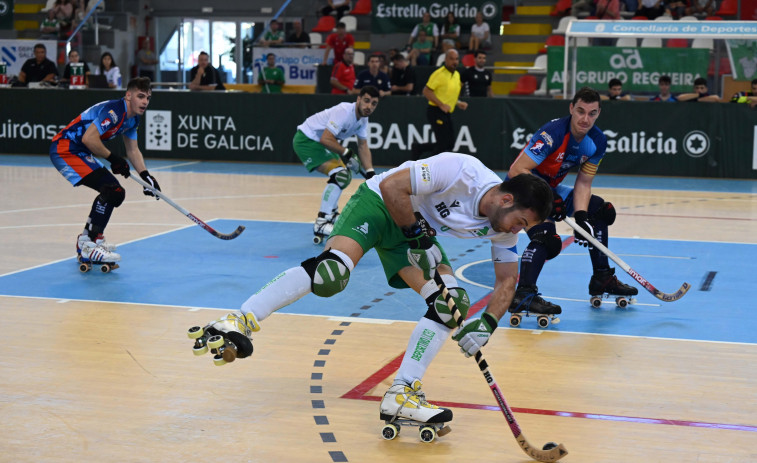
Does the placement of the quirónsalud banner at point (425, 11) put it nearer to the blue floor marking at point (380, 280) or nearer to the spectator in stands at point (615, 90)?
the spectator in stands at point (615, 90)

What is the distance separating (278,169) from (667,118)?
24.5 feet

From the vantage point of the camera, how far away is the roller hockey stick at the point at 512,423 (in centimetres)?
483

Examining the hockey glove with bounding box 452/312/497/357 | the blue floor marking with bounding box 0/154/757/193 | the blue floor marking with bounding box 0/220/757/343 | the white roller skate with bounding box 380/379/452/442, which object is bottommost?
the blue floor marking with bounding box 0/154/757/193

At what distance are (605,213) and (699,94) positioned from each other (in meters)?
11.0

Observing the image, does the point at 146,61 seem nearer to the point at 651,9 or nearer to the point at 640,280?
the point at 651,9

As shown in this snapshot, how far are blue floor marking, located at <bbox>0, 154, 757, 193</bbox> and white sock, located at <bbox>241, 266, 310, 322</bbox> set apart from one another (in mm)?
12090

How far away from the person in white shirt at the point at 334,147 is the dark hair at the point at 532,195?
630cm

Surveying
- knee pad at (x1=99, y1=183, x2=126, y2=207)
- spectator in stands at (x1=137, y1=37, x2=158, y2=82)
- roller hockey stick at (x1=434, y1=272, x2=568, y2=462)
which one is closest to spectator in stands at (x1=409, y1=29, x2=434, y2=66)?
spectator in stands at (x1=137, y1=37, x2=158, y2=82)

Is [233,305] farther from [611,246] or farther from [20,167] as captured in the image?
[20,167]

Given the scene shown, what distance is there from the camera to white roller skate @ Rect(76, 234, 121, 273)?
9.68 metres

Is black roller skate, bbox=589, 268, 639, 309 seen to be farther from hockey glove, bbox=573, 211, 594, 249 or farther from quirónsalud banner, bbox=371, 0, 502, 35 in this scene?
quirónsalud banner, bbox=371, 0, 502, 35

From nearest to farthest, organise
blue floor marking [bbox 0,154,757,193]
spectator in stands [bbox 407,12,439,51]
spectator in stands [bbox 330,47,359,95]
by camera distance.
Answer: blue floor marking [bbox 0,154,757,193]
spectator in stands [bbox 330,47,359,95]
spectator in stands [bbox 407,12,439,51]

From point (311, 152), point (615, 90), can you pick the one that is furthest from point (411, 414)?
point (615, 90)

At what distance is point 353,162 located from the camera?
1192cm
